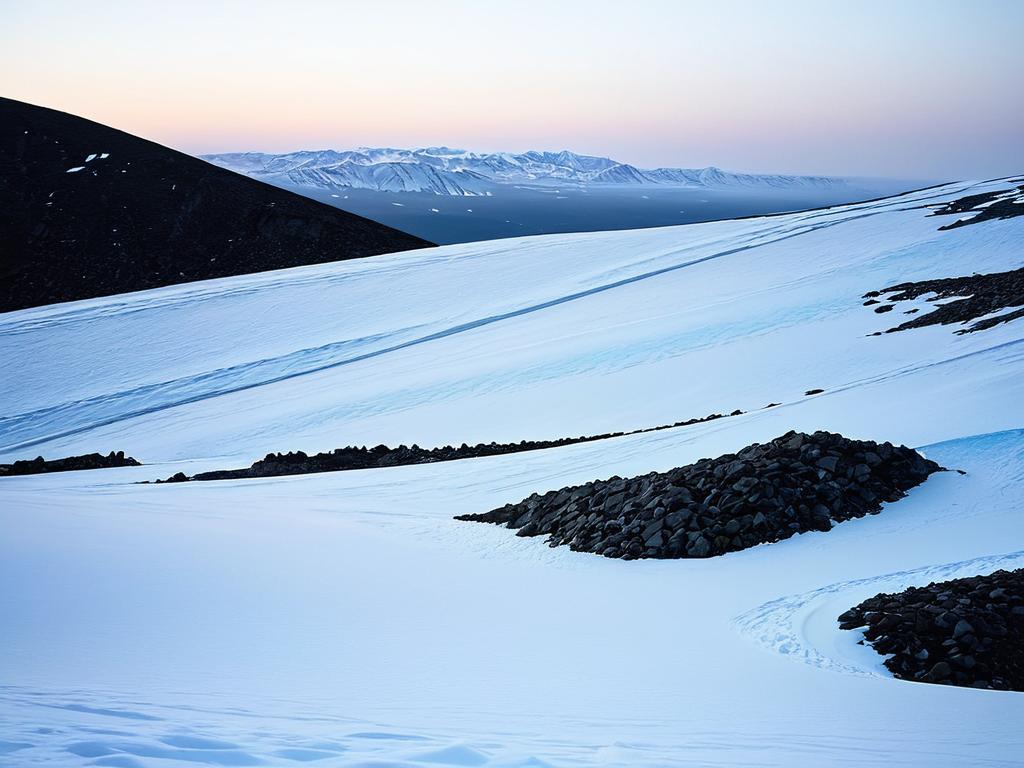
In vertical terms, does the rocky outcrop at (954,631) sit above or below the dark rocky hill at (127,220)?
below

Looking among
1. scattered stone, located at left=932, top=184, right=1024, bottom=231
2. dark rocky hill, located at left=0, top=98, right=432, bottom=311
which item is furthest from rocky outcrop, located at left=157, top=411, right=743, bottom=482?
dark rocky hill, located at left=0, top=98, right=432, bottom=311

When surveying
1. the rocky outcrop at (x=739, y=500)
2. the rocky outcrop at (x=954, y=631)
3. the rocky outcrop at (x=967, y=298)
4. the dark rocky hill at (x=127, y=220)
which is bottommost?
the rocky outcrop at (x=954, y=631)

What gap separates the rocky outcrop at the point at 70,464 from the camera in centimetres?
1639

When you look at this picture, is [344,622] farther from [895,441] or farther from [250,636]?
[895,441]

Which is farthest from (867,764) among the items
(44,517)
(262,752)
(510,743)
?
(44,517)

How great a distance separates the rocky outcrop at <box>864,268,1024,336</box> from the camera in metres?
16.1

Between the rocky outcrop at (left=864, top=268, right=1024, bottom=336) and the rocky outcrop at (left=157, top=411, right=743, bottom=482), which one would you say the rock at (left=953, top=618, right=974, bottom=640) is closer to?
the rocky outcrop at (left=157, top=411, right=743, bottom=482)

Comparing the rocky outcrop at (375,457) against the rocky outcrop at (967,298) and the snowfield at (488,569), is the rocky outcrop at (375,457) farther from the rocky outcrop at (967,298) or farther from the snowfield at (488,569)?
the rocky outcrop at (967,298)

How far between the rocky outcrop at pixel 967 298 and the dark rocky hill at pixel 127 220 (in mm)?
40227

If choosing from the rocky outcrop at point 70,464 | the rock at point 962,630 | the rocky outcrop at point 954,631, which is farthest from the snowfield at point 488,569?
the rocky outcrop at point 70,464

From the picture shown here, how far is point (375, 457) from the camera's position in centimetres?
1496

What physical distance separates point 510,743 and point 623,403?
13600 mm

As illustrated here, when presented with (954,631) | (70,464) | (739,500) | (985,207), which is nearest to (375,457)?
(70,464)

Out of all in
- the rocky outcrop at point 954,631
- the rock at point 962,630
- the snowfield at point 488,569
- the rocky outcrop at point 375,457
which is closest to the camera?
the snowfield at point 488,569
